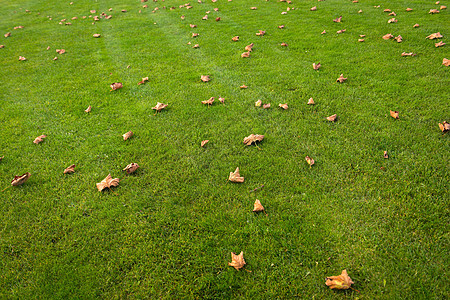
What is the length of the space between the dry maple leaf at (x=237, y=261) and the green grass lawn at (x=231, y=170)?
0.18ft

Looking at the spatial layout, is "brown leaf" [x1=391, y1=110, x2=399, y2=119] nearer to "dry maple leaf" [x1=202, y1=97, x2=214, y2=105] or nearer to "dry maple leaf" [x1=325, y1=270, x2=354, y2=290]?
"dry maple leaf" [x1=325, y1=270, x2=354, y2=290]

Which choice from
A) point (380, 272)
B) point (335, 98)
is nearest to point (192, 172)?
point (380, 272)

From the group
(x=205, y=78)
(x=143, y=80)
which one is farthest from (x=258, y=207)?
(x=143, y=80)

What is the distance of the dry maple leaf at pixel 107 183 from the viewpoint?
2.63m

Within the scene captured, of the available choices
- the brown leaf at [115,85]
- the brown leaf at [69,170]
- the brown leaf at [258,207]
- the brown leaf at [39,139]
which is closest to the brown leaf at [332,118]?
the brown leaf at [258,207]

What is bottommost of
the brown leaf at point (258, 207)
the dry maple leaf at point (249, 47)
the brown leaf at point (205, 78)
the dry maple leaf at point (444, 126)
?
the brown leaf at point (258, 207)

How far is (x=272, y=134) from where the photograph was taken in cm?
317

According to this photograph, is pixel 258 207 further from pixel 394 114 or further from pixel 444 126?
pixel 444 126

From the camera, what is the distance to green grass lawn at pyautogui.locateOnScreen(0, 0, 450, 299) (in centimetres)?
191

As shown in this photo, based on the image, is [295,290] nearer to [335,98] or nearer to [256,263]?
[256,263]

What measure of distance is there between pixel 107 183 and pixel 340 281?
235 cm

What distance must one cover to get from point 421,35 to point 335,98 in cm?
328

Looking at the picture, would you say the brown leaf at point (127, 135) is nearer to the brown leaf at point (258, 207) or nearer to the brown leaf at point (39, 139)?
the brown leaf at point (39, 139)

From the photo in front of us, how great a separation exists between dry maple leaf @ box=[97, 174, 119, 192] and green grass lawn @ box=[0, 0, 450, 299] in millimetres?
65
